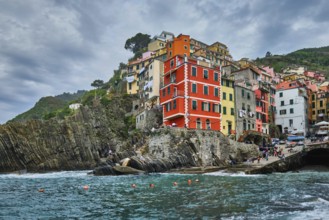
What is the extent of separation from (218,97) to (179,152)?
1701 cm

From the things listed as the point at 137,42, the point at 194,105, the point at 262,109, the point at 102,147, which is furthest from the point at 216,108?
the point at 137,42

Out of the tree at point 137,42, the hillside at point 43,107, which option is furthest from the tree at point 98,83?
the tree at point 137,42

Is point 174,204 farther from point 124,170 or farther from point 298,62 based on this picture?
point 298,62

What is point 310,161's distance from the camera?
5050cm

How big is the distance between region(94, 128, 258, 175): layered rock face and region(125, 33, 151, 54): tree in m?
89.1

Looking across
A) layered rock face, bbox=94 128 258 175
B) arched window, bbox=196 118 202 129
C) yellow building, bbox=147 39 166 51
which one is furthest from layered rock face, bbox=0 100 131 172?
yellow building, bbox=147 39 166 51

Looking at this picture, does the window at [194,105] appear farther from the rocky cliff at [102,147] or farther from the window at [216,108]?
the rocky cliff at [102,147]

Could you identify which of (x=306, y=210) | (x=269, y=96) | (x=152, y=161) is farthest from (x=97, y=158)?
(x=306, y=210)

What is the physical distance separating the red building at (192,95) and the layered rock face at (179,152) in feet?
14.3

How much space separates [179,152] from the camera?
4772 cm

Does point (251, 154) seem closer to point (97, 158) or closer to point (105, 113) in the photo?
point (97, 158)

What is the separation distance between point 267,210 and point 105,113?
64436 millimetres

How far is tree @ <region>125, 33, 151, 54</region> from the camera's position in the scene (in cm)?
13512

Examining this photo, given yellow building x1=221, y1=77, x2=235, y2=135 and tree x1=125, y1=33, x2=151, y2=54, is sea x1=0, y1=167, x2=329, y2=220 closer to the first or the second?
yellow building x1=221, y1=77, x2=235, y2=135
